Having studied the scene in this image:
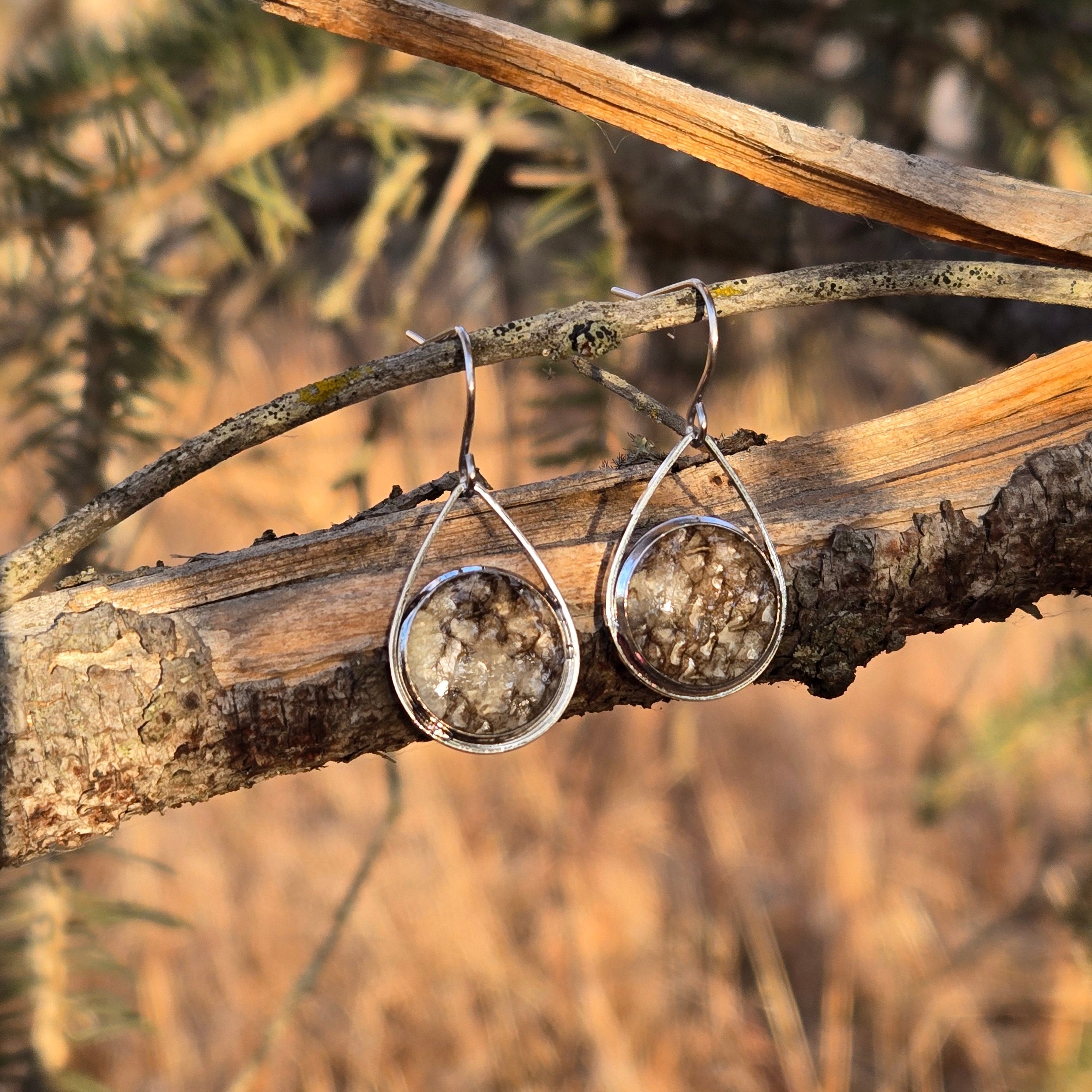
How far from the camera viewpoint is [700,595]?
67cm

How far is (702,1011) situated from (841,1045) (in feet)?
0.86

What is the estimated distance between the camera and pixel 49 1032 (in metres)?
1.00

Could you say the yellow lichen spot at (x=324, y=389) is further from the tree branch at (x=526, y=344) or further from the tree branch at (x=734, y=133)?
the tree branch at (x=734, y=133)

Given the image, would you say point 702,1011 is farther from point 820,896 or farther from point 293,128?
point 293,128

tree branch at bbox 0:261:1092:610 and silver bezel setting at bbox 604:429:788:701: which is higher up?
tree branch at bbox 0:261:1092:610

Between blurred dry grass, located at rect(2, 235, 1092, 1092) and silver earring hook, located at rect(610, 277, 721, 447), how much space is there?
753 mm

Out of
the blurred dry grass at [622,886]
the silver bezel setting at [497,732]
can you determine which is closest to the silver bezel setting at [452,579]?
the silver bezel setting at [497,732]

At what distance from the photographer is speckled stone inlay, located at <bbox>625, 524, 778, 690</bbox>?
0.66 metres

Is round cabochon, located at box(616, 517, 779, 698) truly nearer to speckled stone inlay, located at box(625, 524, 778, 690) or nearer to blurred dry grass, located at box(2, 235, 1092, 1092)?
speckled stone inlay, located at box(625, 524, 778, 690)

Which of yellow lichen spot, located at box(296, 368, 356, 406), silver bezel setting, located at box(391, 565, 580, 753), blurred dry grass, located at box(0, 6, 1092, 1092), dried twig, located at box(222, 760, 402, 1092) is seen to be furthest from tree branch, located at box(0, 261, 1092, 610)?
blurred dry grass, located at box(0, 6, 1092, 1092)

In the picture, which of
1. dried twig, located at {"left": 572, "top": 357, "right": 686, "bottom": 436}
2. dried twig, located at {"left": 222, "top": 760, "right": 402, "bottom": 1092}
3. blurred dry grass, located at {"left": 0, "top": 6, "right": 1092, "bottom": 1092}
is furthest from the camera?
blurred dry grass, located at {"left": 0, "top": 6, "right": 1092, "bottom": 1092}

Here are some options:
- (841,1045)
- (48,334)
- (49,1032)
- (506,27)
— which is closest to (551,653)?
(506,27)

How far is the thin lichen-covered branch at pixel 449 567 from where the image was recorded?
0.59m

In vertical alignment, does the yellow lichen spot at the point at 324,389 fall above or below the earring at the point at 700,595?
above
